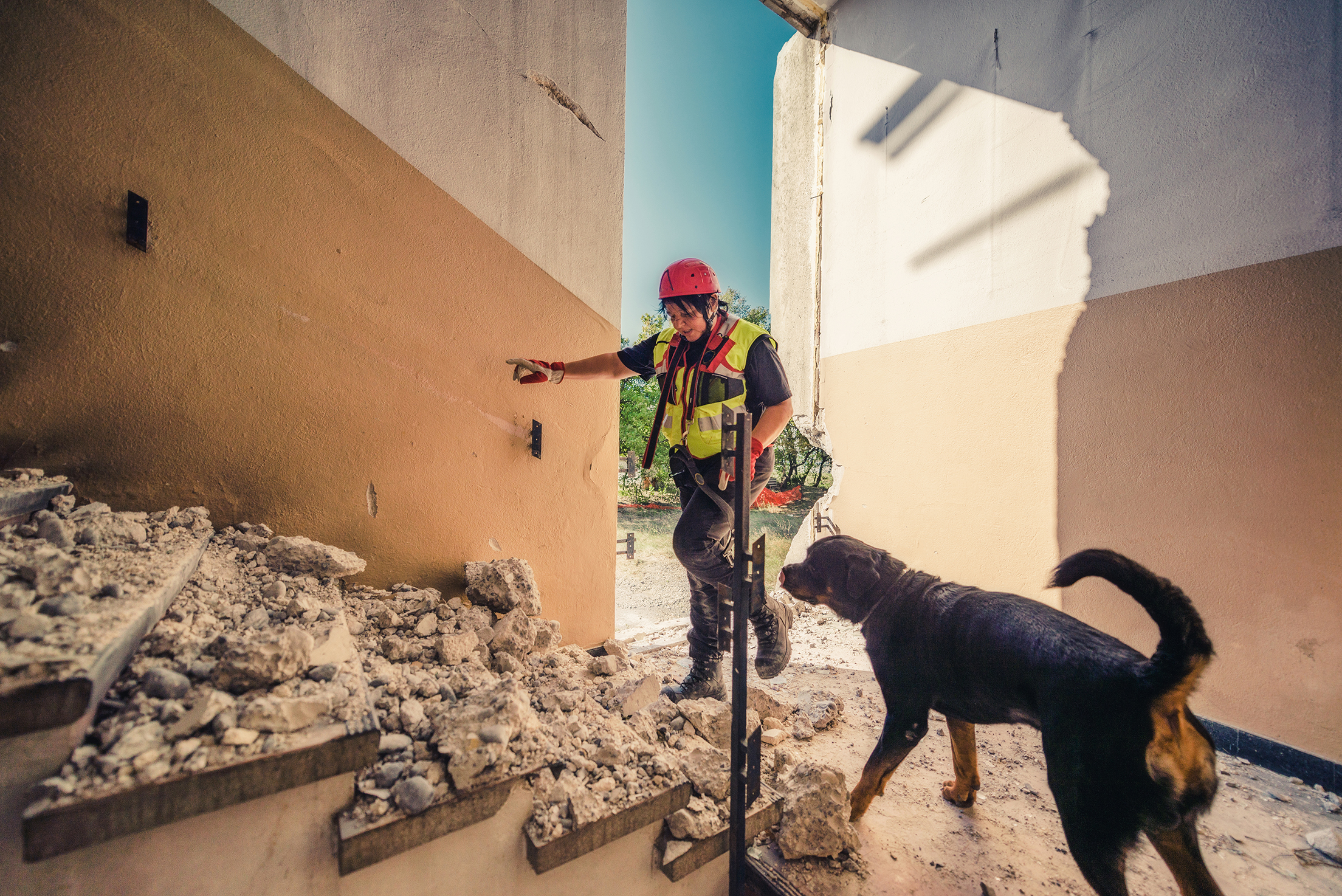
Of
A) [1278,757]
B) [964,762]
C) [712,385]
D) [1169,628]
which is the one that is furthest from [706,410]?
[1278,757]

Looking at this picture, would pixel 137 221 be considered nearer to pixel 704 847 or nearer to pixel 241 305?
pixel 241 305

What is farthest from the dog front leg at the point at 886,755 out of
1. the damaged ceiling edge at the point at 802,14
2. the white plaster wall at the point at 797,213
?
the damaged ceiling edge at the point at 802,14

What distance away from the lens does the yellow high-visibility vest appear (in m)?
2.13

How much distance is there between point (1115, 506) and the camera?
249 centimetres

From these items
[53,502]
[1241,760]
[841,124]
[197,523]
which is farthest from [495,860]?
[841,124]

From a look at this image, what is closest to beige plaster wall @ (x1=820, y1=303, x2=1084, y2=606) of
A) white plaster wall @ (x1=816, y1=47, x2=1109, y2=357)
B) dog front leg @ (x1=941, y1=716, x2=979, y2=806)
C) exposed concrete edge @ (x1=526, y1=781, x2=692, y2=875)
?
white plaster wall @ (x1=816, y1=47, x2=1109, y2=357)

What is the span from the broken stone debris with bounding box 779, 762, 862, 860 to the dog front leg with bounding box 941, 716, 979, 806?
0.52 meters

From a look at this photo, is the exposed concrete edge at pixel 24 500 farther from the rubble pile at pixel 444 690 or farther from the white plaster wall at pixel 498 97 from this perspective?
the white plaster wall at pixel 498 97

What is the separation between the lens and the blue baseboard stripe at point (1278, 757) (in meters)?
1.89

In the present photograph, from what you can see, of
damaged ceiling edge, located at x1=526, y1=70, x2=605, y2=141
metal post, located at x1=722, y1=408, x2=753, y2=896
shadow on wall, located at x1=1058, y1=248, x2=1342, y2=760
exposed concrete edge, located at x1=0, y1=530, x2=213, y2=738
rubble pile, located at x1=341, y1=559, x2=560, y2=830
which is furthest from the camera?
damaged ceiling edge, located at x1=526, y1=70, x2=605, y2=141

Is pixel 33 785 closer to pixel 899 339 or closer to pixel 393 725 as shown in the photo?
pixel 393 725

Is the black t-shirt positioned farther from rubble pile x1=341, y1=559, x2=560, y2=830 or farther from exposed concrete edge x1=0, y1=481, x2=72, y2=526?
exposed concrete edge x1=0, y1=481, x2=72, y2=526

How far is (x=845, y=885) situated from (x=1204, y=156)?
335cm

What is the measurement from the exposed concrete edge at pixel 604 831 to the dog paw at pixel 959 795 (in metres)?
1.14
